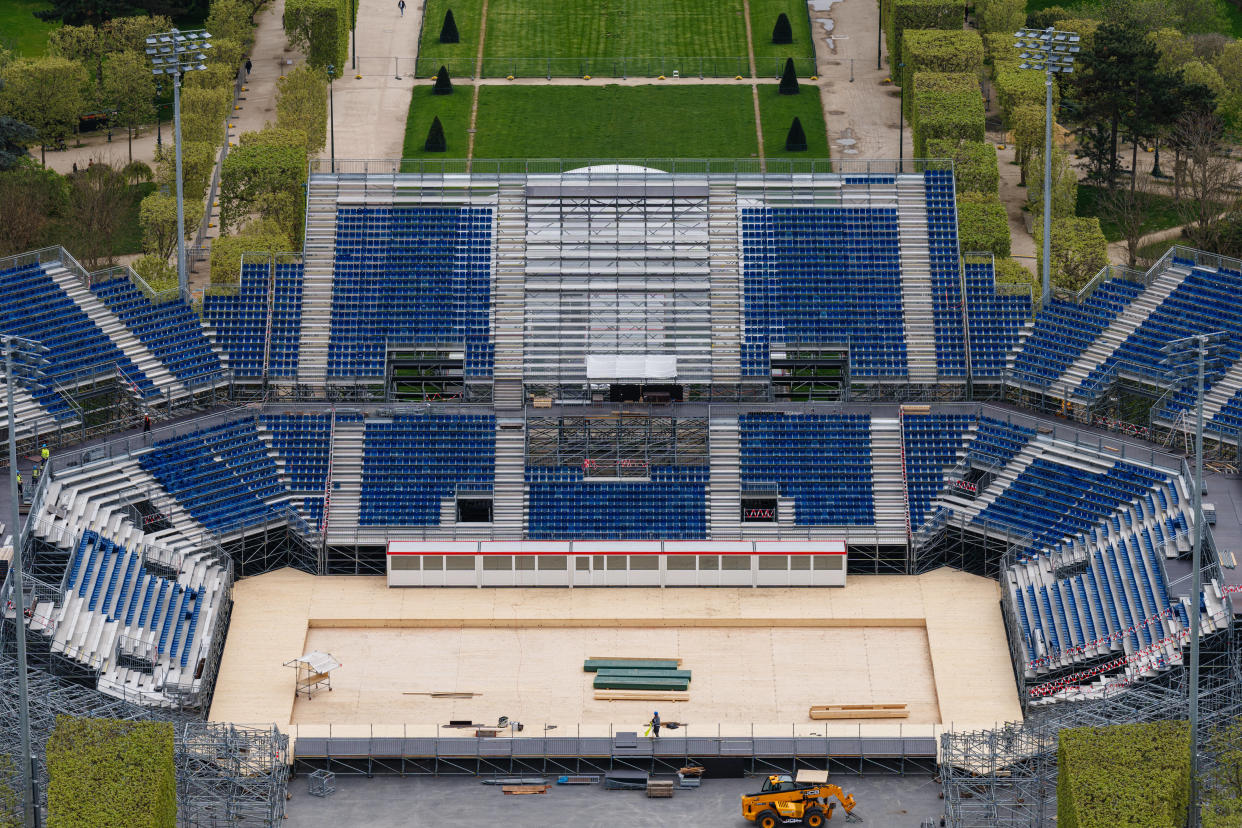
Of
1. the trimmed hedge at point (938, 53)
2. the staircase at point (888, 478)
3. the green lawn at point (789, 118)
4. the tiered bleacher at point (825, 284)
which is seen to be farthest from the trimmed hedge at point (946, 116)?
the staircase at point (888, 478)

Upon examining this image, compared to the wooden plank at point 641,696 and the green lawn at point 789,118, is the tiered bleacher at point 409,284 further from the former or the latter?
the green lawn at point 789,118

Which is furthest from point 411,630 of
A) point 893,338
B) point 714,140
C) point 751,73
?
point 751,73

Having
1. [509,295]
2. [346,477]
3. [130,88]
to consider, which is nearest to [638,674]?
[346,477]

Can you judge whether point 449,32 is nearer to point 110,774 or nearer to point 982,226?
point 982,226

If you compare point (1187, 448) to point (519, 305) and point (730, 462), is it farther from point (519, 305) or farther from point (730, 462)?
point (519, 305)

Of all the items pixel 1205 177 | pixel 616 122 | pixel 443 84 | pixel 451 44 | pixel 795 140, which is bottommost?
pixel 1205 177
